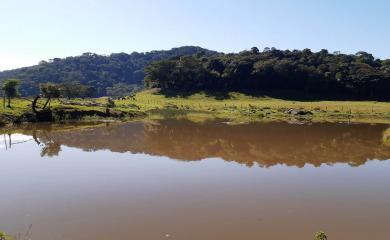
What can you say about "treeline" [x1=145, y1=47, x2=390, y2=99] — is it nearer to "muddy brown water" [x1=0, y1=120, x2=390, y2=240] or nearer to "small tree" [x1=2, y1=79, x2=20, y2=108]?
"small tree" [x1=2, y1=79, x2=20, y2=108]

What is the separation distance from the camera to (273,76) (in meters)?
116

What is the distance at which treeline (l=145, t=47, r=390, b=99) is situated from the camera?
10769cm

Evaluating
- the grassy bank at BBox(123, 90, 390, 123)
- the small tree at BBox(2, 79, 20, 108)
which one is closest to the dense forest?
the grassy bank at BBox(123, 90, 390, 123)

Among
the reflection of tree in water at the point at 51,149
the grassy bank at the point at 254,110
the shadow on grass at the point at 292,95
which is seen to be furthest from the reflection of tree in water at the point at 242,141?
the shadow on grass at the point at 292,95

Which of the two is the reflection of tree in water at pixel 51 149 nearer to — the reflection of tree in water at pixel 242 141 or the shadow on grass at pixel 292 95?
the reflection of tree in water at pixel 242 141

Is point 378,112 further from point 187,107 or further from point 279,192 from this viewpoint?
point 279,192

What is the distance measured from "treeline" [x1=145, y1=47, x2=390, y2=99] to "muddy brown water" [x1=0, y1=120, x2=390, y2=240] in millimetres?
67664

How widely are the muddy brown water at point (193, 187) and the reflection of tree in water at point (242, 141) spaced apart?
16 cm

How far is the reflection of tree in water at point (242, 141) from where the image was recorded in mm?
34469

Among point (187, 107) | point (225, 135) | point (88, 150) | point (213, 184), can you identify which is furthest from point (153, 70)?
point (213, 184)

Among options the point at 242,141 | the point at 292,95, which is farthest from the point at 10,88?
the point at 292,95

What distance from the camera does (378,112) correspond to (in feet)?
254

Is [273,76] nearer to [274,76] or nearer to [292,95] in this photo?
[274,76]

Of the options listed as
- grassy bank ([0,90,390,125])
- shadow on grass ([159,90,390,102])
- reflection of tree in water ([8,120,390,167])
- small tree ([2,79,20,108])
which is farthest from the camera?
shadow on grass ([159,90,390,102])
